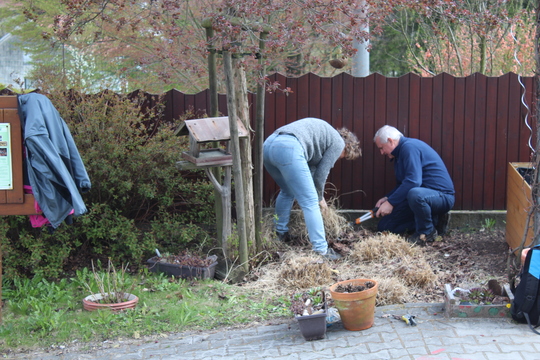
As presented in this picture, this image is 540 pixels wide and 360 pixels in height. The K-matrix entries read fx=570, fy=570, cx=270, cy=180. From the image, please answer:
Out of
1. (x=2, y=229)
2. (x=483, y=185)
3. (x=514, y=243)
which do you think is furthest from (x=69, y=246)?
(x=483, y=185)

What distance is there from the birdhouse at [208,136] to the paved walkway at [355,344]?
1.67 meters

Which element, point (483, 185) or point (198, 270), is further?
point (483, 185)

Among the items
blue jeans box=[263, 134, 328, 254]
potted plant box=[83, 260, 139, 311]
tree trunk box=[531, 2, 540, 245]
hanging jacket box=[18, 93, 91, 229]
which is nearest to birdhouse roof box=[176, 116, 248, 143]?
blue jeans box=[263, 134, 328, 254]

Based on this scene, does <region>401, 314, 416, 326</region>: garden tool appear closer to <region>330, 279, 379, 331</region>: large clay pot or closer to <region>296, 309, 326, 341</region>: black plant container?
<region>330, 279, 379, 331</region>: large clay pot

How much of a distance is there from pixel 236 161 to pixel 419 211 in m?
2.26

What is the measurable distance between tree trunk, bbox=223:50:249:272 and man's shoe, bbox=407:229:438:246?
79.8 inches

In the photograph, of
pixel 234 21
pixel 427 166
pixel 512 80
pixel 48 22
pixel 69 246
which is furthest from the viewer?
pixel 48 22

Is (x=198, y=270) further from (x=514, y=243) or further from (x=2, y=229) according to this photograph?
(x=514, y=243)

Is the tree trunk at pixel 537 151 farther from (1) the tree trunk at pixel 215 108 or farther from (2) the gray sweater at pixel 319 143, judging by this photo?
(1) the tree trunk at pixel 215 108

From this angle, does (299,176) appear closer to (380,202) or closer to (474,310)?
(380,202)

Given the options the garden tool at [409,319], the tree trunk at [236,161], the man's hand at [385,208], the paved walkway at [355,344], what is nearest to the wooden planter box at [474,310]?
the paved walkway at [355,344]

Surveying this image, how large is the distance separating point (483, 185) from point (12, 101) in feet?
18.2

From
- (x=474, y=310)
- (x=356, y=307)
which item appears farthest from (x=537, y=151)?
(x=356, y=307)

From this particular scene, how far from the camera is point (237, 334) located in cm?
415
